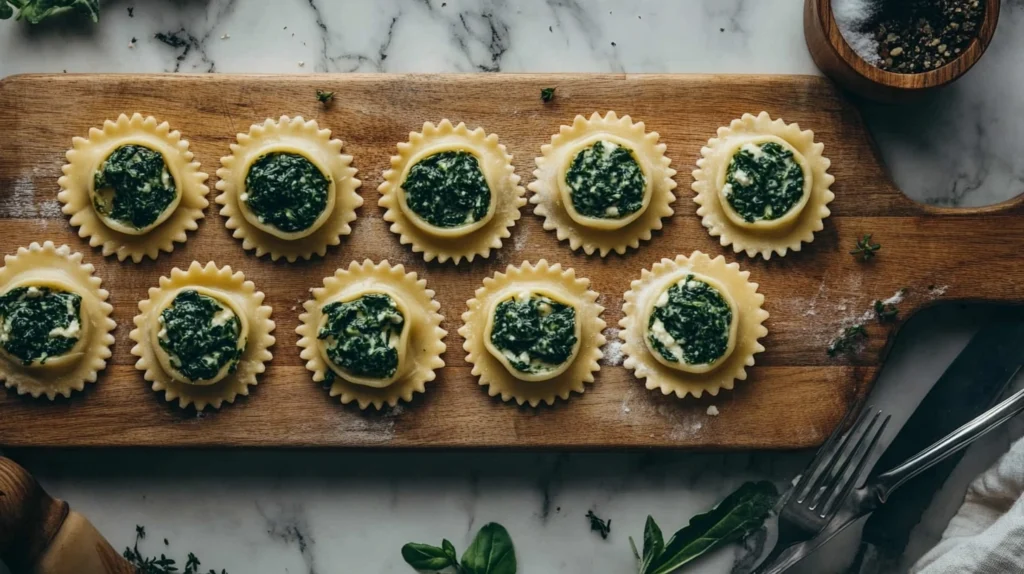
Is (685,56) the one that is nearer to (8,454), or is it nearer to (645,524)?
(645,524)

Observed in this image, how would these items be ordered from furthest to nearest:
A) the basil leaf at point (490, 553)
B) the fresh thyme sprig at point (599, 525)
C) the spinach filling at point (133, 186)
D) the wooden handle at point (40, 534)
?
the fresh thyme sprig at point (599, 525) → the basil leaf at point (490, 553) → the spinach filling at point (133, 186) → the wooden handle at point (40, 534)

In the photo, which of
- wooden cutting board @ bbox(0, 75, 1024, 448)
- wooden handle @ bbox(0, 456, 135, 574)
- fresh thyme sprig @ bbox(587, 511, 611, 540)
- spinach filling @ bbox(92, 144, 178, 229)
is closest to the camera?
wooden handle @ bbox(0, 456, 135, 574)

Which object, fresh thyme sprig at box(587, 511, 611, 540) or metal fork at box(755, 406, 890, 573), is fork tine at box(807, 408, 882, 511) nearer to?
metal fork at box(755, 406, 890, 573)

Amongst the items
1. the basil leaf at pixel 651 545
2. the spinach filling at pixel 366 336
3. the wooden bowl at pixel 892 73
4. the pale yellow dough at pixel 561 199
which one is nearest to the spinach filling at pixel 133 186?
the spinach filling at pixel 366 336

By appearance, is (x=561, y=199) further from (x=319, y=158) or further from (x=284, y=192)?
(x=284, y=192)

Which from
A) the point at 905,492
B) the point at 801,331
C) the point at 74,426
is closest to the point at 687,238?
the point at 801,331

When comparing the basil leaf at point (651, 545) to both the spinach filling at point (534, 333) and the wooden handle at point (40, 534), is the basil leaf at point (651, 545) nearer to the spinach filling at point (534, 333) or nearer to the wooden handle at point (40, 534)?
the spinach filling at point (534, 333)

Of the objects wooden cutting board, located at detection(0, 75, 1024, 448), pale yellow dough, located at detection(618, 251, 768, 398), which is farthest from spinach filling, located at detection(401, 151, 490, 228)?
pale yellow dough, located at detection(618, 251, 768, 398)
